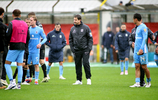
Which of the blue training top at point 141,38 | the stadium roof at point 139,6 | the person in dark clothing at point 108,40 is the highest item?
the stadium roof at point 139,6

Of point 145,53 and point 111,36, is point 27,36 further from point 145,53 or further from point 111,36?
point 111,36

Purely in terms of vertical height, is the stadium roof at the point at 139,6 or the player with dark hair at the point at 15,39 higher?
the stadium roof at the point at 139,6

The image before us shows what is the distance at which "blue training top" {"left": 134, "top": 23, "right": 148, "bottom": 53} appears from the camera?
29.1 ft

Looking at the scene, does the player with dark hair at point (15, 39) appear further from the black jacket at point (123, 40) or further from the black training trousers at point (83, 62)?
the black jacket at point (123, 40)

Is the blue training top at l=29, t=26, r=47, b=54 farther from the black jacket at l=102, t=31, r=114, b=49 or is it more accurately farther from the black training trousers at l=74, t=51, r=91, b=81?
the black jacket at l=102, t=31, r=114, b=49

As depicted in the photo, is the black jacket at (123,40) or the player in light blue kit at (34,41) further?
the black jacket at (123,40)

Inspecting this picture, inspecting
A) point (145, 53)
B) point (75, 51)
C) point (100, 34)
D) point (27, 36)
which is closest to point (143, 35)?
point (145, 53)

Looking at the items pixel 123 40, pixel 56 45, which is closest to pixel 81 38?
pixel 56 45

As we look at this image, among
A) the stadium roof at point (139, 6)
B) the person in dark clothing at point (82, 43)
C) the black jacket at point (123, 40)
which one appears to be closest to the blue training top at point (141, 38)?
the person in dark clothing at point (82, 43)

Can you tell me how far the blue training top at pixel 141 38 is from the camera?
8.86 metres

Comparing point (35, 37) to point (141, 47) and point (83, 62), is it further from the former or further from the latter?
point (141, 47)

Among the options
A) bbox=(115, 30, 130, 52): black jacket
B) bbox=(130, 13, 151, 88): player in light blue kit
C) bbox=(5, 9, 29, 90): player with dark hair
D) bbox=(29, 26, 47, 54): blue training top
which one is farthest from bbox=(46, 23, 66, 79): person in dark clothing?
bbox=(130, 13, 151, 88): player in light blue kit

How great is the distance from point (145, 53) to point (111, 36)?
1509cm

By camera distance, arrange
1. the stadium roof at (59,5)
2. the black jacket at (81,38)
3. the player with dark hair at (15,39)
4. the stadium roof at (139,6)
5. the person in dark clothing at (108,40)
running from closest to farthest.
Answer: the player with dark hair at (15,39) → the black jacket at (81,38) → the person in dark clothing at (108,40) → the stadium roof at (139,6) → the stadium roof at (59,5)
